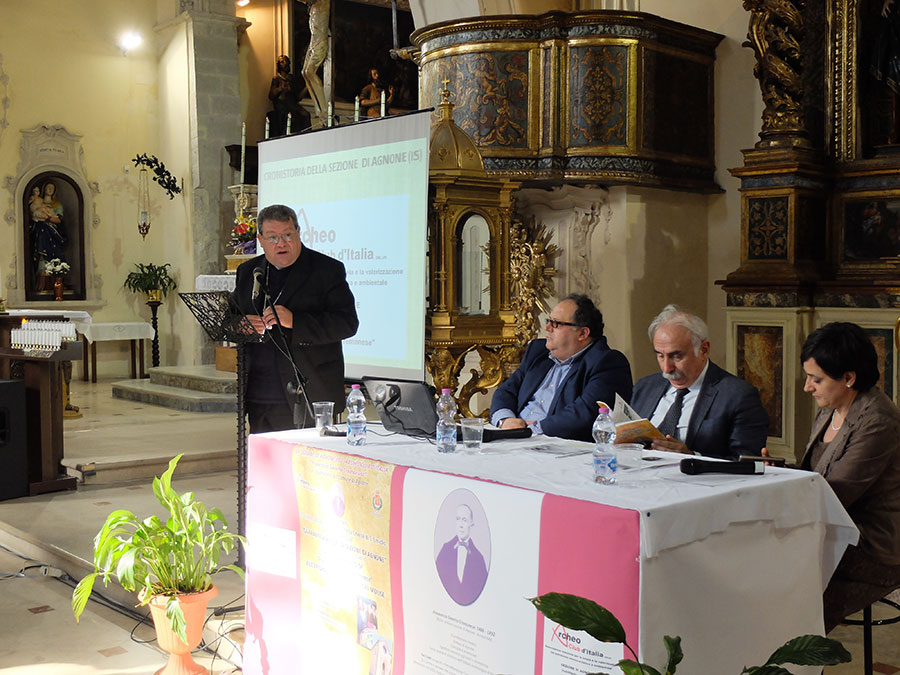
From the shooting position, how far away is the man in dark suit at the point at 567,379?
3609 millimetres

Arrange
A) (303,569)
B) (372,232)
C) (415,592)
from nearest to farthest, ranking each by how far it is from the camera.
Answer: (415,592)
(303,569)
(372,232)

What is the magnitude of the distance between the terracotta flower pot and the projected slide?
174 centimetres

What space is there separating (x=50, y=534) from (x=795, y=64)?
499 cm

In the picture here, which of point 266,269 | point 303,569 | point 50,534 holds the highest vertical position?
point 266,269

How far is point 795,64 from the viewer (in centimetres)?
603

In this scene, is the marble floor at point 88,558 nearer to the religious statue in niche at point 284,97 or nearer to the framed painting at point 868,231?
the framed painting at point 868,231

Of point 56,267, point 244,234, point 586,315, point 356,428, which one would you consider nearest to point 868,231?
point 586,315

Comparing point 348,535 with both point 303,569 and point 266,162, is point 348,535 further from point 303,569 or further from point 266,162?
point 266,162

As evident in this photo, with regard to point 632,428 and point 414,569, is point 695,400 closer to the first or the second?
point 632,428

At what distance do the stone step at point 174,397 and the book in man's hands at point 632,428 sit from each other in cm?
674

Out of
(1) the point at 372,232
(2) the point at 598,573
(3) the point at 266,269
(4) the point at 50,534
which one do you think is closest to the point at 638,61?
(1) the point at 372,232

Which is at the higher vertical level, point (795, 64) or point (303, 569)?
point (795, 64)

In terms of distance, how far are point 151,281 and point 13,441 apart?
784 centimetres

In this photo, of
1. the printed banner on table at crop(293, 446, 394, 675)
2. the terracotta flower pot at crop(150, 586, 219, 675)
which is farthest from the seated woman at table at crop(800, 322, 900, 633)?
the terracotta flower pot at crop(150, 586, 219, 675)
